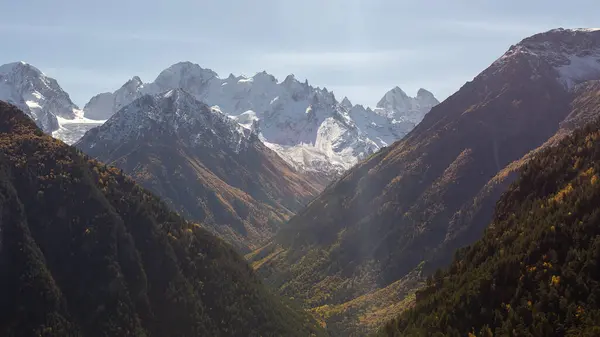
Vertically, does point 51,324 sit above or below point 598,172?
above

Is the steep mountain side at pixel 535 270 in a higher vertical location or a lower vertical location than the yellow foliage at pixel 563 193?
lower

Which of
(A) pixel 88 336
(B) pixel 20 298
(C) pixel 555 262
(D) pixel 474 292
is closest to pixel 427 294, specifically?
(D) pixel 474 292

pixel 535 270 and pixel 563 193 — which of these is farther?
pixel 563 193

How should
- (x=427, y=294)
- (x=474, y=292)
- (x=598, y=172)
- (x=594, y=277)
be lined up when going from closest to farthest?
(x=594, y=277), (x=474, y=292), (x=598, y=172), (x=427, y=294)

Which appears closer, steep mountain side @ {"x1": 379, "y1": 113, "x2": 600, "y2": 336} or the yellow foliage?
steep mountain side @ {"x1": 379, "y1": 113, "x2": 600, "y2": 336}

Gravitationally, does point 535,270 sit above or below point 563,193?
below

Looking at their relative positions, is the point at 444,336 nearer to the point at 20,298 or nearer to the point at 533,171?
the point at 533,171

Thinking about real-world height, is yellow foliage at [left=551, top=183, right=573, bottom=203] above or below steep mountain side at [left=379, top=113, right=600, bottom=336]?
above

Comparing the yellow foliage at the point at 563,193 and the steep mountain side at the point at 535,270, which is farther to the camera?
the yellow foliage at the point at 563,193
